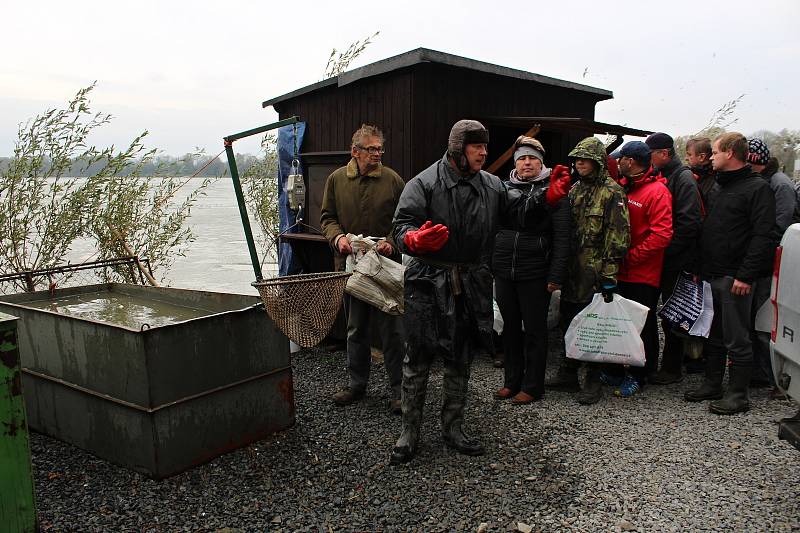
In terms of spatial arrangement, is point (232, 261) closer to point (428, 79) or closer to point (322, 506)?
point (428, 79)

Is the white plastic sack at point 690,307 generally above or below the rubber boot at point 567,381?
above

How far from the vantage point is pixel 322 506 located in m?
3.17

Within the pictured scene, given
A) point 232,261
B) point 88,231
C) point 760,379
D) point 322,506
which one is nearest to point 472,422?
point 322,506

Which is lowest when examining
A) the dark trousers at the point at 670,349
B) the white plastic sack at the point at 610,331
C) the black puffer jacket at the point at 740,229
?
the dark trousers at the point at 670,349

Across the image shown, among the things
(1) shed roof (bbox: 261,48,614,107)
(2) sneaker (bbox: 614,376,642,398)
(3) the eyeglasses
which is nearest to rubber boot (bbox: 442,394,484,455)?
(2) sneaker (bbox: 614,376,642,398)

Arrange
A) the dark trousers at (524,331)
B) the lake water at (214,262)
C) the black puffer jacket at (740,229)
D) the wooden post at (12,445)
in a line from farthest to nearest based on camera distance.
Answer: the lake water at (214,262) → the dark trousers at (524,331) → the black puffer jacket at (740,229) → the wooden post at (12,445)

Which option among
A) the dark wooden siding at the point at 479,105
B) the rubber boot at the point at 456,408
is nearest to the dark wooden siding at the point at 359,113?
the dark wooden siding at the point at 479,105

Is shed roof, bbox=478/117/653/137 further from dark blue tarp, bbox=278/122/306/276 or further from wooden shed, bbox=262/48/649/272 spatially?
dark blue tarp, bbox=278/122/306/276

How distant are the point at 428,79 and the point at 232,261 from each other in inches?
527

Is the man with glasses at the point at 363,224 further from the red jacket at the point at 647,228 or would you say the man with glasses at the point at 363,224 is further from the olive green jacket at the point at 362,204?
the red jacket at the point at 647,228

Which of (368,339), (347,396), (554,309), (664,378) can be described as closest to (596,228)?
(554,309)

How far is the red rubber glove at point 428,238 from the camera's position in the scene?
3146 millimetres

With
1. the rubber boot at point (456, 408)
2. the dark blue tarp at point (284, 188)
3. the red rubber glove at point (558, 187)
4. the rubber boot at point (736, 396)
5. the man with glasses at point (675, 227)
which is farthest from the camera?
the dark blue tarp at point (284, 188)

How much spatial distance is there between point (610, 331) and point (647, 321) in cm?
65
